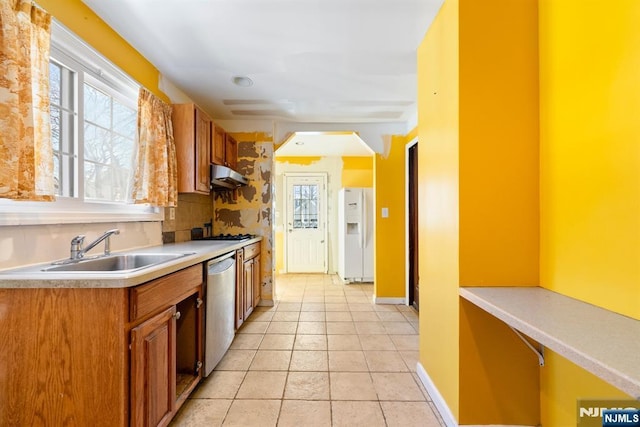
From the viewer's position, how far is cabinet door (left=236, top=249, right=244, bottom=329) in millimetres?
2715

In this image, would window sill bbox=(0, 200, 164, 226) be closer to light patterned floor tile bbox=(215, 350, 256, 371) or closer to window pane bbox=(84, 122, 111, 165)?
window pane bbox=(84, 122, 111, 165)

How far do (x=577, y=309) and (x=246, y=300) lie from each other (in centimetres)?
267

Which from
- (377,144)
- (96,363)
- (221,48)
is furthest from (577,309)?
(377,144)

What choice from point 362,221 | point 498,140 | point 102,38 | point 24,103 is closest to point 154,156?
point 102,38

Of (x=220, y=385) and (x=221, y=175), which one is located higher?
(x=221, y=175)

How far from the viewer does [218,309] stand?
216 centimetres

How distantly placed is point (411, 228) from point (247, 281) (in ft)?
7.03

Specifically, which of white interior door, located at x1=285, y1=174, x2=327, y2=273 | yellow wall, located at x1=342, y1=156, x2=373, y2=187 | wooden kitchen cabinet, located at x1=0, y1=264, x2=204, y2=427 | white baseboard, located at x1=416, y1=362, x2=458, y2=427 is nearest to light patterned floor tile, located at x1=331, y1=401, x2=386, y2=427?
white baseboard, located at x1=416, y1=362, x2=458, y2=427

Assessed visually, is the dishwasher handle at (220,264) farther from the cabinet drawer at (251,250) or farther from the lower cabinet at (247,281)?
A: the cabinet drawer at (251,250)

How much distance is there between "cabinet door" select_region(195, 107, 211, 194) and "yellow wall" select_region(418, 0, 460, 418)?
1.98m

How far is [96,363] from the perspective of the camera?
1171mm

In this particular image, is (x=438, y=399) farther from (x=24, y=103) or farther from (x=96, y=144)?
(x=96, y=144)

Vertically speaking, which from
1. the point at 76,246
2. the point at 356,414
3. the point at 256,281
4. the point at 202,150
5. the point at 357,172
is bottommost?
the point at 356,414

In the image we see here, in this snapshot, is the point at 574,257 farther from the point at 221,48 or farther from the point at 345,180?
the point at 345,180
